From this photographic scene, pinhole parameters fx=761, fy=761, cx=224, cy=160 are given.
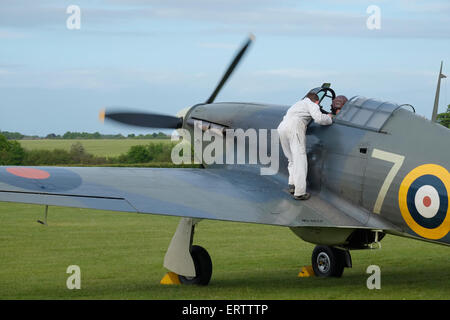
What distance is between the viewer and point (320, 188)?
1013 cm

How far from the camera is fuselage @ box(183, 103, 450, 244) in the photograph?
29.0ft

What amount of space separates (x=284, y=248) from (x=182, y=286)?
5.51 meters

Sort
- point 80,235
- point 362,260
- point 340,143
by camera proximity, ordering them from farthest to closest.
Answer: point 80,235, point 362,260, point 340,143

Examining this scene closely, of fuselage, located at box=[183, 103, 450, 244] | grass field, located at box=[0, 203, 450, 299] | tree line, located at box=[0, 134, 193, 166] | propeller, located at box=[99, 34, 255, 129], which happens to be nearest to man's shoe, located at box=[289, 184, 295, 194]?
fuselage, located at box=[183, 103, 450, 244]

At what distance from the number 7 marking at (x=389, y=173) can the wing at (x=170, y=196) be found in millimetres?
279

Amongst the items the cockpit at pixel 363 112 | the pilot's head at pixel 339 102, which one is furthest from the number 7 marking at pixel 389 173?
the pilot's head at pixel 339 102

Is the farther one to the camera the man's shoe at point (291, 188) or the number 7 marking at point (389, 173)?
the man's shoe at point (291, 188)

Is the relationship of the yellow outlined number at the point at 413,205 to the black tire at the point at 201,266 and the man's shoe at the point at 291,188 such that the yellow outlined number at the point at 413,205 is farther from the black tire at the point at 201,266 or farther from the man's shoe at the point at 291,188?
the black tire at the point at 201,266

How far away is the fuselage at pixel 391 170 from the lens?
8.85 m

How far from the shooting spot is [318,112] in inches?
397

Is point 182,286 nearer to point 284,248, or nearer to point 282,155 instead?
point 282,155

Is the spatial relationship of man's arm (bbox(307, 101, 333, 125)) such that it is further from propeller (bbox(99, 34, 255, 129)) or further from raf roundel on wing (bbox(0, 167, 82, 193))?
propeller (bbox(99, 34, 255, 129))

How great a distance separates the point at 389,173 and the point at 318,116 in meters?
1.35
